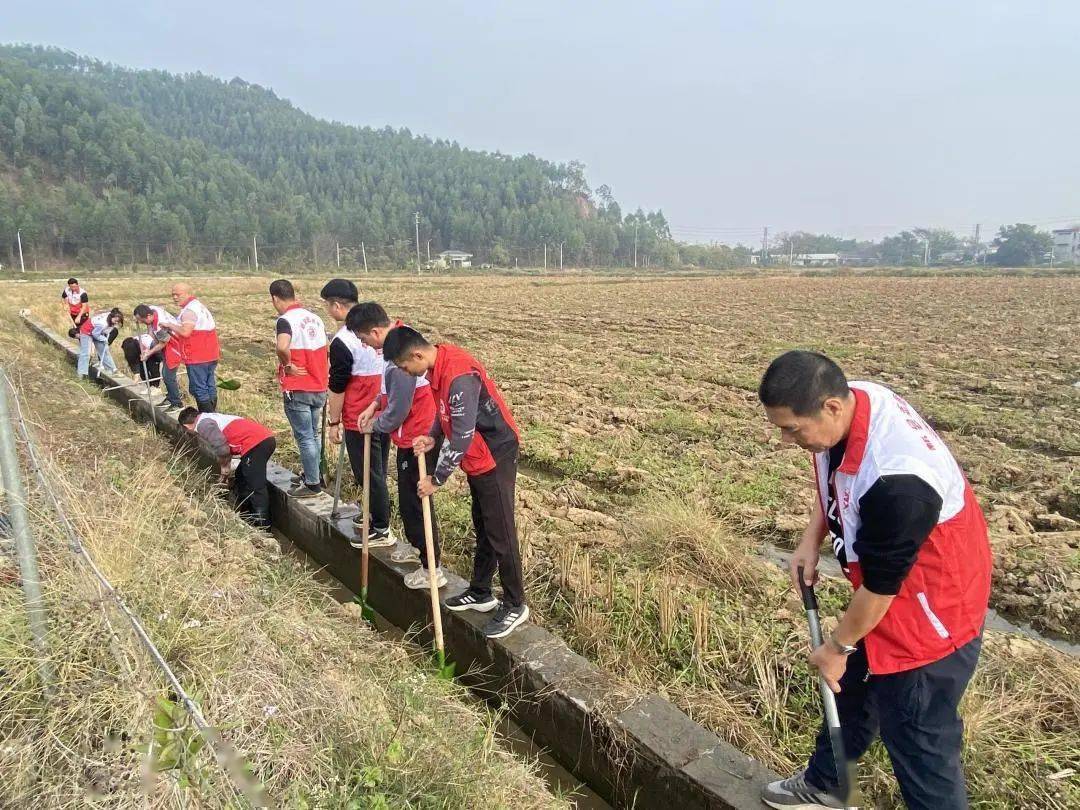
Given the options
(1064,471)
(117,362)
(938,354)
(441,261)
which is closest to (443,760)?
(1064,471)

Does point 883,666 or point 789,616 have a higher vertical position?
point 883,666

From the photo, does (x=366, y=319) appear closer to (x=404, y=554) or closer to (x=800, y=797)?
(x=404, y=554)

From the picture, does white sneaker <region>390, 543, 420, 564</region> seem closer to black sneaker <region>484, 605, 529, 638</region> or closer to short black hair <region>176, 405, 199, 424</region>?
black sneaker <region>484, 605, 529, 638</region>

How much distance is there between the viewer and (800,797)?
2.49m

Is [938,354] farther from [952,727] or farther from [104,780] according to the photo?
[104,780]

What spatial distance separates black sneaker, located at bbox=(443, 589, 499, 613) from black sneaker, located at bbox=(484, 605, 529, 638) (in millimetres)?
151

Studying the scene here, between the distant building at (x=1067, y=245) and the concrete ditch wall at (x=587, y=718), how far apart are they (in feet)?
405

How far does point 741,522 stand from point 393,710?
3613 mm

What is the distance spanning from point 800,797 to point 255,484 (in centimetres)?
489

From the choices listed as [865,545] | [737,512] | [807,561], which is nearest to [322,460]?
[737,512]

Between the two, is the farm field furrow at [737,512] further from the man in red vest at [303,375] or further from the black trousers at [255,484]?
the man in red vest at [303,375]

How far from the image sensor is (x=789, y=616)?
12.9 feet

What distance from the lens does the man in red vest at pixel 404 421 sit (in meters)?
4.27

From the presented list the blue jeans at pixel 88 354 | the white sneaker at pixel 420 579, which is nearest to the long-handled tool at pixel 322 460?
the white sneaker at pixel 420 579
